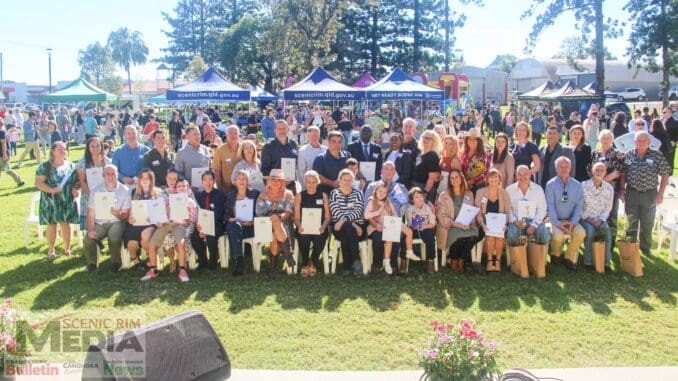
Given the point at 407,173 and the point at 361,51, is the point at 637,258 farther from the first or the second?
the point at 361,51

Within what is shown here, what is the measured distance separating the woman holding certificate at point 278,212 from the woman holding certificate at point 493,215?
2.26 m

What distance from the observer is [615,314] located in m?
5.19

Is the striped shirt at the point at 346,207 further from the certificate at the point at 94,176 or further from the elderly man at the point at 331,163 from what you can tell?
the certificate at the point at 94,176

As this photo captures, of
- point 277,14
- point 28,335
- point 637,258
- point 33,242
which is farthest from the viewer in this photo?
point 277,14

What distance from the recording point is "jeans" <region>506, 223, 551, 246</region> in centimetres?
632

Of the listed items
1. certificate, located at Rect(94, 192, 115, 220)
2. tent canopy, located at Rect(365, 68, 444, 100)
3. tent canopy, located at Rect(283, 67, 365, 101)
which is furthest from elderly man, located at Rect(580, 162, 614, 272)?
tent canopy, located at Rect(283, 67, 365, 101)

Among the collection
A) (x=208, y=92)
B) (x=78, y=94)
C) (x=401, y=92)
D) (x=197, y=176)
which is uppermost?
(x=78, y=94)

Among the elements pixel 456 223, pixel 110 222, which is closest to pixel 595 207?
pixel 456 223

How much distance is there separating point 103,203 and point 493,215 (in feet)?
15.0

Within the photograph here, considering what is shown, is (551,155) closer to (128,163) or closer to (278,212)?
(278,212)

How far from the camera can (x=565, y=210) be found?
6613 millimetres

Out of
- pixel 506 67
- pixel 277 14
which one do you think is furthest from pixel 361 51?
pixel 506 67

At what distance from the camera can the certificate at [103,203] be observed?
6.41 m

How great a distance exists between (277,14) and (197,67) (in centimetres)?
1357
